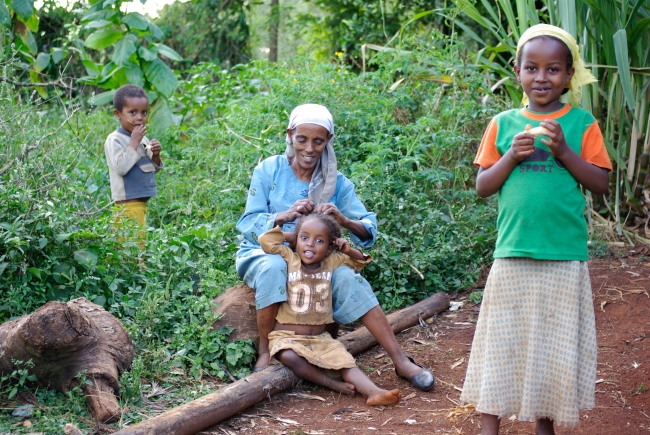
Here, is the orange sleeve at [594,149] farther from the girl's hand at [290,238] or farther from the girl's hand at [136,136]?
the girl's hand at [136,136]

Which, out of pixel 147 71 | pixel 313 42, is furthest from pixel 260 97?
pixel 313 42

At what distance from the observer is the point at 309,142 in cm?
383

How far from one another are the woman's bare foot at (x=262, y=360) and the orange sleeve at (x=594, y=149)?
1909 millimetres

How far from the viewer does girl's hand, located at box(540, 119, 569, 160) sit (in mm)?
2510

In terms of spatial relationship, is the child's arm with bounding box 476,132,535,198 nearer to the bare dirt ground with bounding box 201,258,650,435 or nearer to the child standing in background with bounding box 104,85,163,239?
the bare dirt ground with bounding box 201,258,650,435

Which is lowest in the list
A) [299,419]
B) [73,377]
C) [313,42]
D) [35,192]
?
[299,419]

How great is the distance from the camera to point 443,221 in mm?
5223

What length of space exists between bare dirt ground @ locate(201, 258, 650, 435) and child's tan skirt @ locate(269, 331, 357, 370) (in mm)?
Result: 164

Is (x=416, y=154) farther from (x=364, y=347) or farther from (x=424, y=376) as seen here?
(x=424, y=376)

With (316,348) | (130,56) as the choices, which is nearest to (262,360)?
(316,348)

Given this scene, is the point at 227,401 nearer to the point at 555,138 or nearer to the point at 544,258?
the point at 544,258

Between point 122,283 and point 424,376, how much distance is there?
1773 millimetres

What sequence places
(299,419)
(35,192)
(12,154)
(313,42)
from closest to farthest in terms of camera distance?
(299,419), (35,192), (12,154), (313,42)

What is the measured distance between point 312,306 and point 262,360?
0.38 metres
